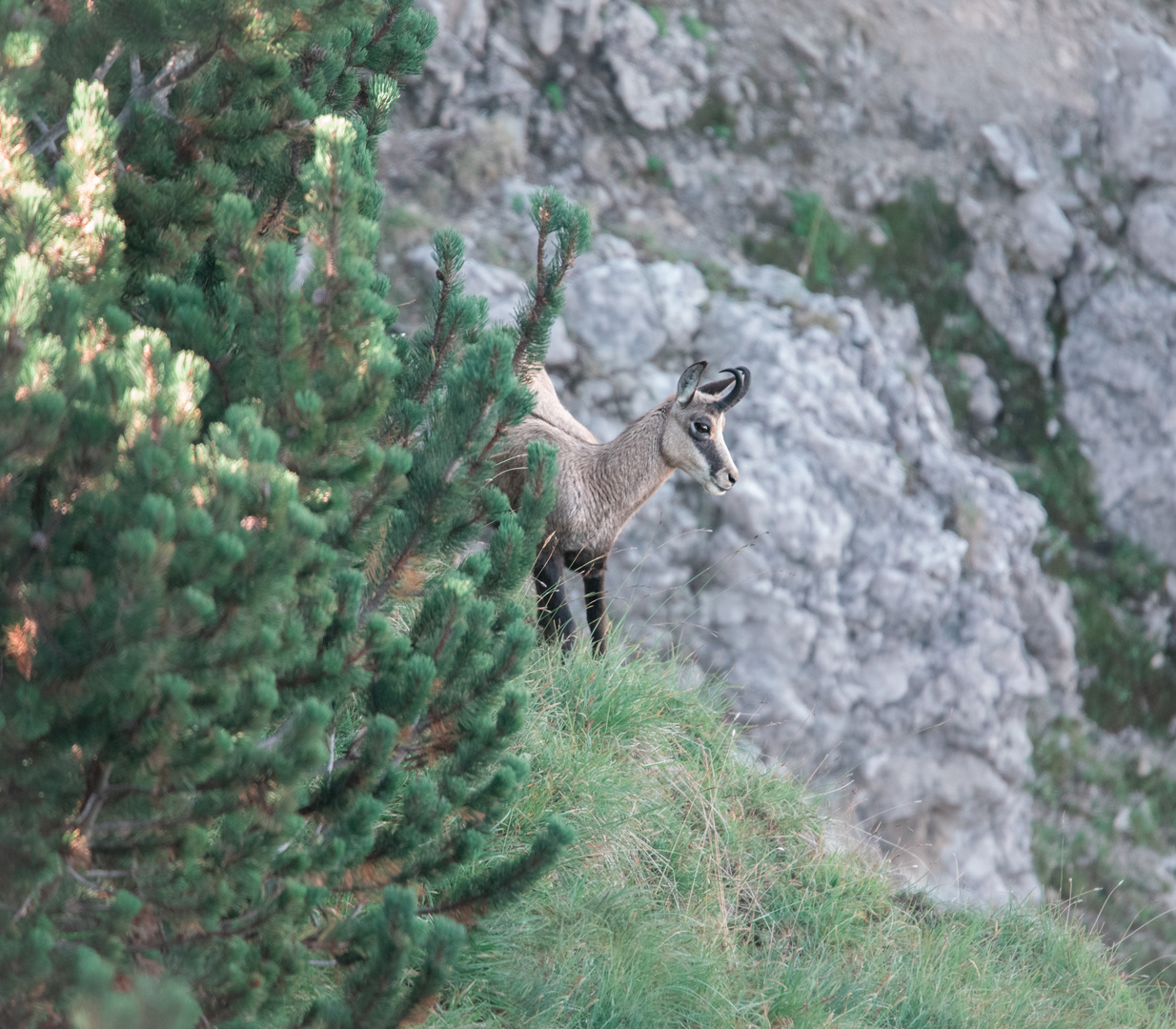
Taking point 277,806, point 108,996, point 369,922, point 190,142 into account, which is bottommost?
point 369,922

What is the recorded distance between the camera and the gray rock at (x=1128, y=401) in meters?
12.1

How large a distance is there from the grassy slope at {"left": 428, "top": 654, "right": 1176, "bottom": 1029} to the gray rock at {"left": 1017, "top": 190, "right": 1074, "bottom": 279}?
9.14m

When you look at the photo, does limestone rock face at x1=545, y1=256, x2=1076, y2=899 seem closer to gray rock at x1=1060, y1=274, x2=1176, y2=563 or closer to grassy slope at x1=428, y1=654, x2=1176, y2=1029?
gray rock at x1=1060, y1=274, x2=1176, y2=563

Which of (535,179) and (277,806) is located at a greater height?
(277,806)

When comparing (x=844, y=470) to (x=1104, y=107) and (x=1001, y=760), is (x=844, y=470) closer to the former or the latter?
(x=1001, y=760)

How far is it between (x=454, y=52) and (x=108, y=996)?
10710 millimetres

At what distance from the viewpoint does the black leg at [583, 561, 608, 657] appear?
5094 millimetres

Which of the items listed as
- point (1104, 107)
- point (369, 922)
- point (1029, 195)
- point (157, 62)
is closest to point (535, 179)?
point (1029, 195)

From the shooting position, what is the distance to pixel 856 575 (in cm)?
1012

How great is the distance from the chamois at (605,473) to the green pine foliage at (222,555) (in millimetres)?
2216

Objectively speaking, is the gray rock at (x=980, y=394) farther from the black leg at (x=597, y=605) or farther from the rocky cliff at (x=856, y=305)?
the black leg at (x=597, y=605)

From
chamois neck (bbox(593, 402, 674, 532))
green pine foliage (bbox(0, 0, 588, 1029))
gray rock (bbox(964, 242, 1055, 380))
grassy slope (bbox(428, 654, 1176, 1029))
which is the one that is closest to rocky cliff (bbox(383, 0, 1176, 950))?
gray rock (bbox(964, 242, 1055, 380))

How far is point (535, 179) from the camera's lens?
10.8 meters

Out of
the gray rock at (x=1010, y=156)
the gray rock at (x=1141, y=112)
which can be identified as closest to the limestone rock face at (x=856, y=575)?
the gray rock at (x=1010, y=156)
